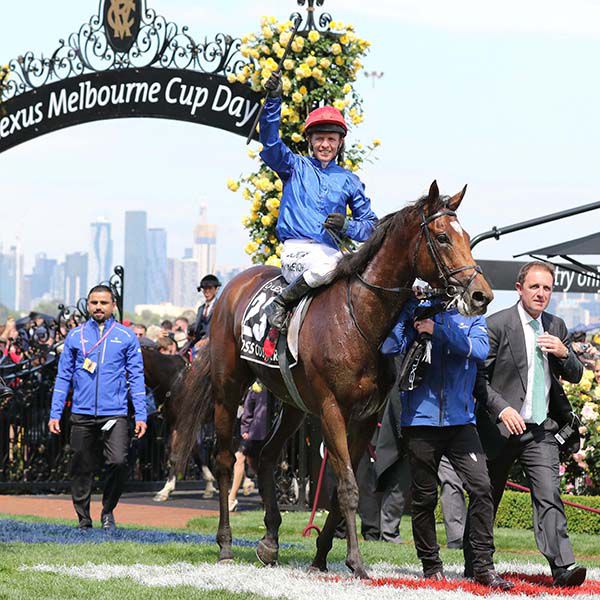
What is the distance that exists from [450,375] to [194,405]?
263 cm

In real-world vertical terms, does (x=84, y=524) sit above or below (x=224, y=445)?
below

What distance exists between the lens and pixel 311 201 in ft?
27.4

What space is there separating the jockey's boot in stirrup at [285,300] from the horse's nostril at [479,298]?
1.40 metres

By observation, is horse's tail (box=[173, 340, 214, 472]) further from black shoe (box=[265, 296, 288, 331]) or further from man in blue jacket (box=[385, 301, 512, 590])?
man in blue jacket (box=[385, 301, 512, 590])

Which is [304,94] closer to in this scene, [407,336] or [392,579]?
[407,336]

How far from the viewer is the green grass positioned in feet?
22.8

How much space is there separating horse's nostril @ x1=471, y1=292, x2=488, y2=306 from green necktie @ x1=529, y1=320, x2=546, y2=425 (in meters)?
0.89

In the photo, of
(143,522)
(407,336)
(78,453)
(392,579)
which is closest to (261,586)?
(392,579)

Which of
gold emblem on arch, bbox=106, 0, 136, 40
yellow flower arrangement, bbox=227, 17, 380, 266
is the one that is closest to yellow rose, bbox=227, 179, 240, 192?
yellow flower arrangement, bbox=227, 17, 380, 266

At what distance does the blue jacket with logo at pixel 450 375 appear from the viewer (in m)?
7.48

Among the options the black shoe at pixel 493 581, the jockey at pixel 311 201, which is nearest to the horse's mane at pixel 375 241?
the jockey at pixel 311 201

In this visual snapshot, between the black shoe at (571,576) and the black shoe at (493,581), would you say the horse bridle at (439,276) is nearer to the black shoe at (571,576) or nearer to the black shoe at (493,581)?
the black shoe at (493,581)

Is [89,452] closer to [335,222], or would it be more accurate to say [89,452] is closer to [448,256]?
[335,222]

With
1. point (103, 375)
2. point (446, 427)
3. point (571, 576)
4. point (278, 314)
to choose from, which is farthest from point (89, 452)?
point (571, 576)
